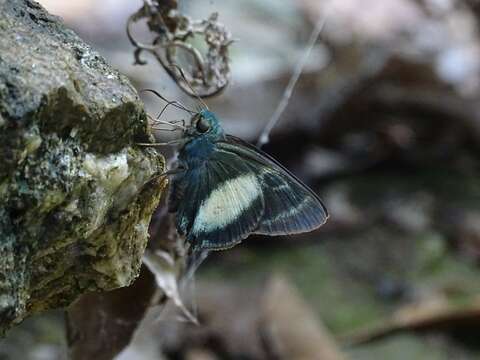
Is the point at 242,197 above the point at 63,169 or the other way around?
the other way around

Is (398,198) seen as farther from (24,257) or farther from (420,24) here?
(24,257)

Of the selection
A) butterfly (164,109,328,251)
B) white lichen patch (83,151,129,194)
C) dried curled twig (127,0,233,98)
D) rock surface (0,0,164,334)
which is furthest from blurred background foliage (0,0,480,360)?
white lichen patch (83,151,129,194)

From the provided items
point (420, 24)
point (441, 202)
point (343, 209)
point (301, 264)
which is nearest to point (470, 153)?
point (441, 202)

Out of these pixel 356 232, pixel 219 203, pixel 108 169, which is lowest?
pixel 356 232

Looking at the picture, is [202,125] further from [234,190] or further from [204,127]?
[234,190]

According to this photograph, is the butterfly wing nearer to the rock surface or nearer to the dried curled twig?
the rock surface

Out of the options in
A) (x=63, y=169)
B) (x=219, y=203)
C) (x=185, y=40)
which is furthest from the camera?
(x=185, y=40)

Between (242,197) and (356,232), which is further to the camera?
(356,232)

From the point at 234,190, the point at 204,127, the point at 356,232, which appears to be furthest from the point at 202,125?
the point at 356,232
